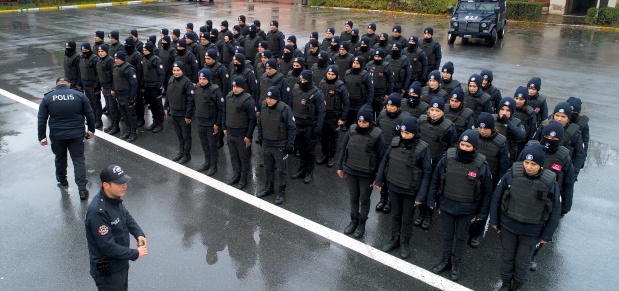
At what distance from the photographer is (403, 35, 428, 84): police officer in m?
10.8

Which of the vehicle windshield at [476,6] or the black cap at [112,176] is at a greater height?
the vehicle windshield at [476,6]

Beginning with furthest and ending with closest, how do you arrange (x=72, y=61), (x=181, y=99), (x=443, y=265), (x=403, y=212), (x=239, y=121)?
(x=72, y=61) < (x=181, y=99) < (x=239, y=121) < (x=403, y=212) < (x=443, y=265)

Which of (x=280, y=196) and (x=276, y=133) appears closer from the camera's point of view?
(x=276, y=133)

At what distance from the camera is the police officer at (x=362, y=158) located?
587 centimetres

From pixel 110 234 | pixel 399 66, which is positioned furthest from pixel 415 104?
pixel 110 234

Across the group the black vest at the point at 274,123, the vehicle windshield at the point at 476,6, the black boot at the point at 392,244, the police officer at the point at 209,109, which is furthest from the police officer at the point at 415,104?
the vehicle windshield at the point at 476,6

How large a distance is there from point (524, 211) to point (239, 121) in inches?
165

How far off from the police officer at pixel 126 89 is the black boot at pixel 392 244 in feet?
19.5

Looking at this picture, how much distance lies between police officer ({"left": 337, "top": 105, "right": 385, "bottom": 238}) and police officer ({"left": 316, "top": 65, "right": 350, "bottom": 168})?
6.76 feet

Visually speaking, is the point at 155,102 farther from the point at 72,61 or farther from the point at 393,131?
the point at 393,131

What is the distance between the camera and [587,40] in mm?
21328

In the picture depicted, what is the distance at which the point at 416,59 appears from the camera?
35.6 feet

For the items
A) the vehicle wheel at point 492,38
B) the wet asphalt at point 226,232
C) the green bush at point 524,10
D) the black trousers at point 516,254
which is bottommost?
the wet asphalt at point 226,232

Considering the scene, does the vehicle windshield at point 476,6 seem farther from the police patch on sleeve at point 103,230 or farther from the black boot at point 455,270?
the police patch on sleeve at point 103,230
